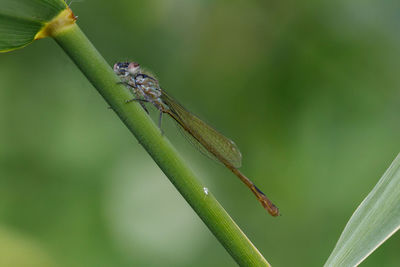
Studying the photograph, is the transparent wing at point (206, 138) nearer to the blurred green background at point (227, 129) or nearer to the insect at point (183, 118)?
the insect at point (183, 118)

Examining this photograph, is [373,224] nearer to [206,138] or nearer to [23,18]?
[23,18]

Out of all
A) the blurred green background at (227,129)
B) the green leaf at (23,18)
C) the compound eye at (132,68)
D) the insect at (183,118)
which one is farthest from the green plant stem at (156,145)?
the blurred green background at (227,129)

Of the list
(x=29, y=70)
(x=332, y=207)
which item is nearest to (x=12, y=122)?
(x=29, y=70)

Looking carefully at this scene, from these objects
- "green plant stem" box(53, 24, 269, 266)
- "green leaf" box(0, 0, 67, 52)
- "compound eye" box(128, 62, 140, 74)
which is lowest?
"green plant stem" box(53, 24, 269, 266)

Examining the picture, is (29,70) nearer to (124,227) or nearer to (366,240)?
(124,227)

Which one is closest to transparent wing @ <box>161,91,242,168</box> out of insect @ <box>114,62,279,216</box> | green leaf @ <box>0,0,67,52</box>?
insect @ <box>114,62,279,216</box>

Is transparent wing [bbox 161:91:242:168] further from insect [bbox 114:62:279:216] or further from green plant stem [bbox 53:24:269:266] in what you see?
green plant stem [bbox 53:24:269:266]
